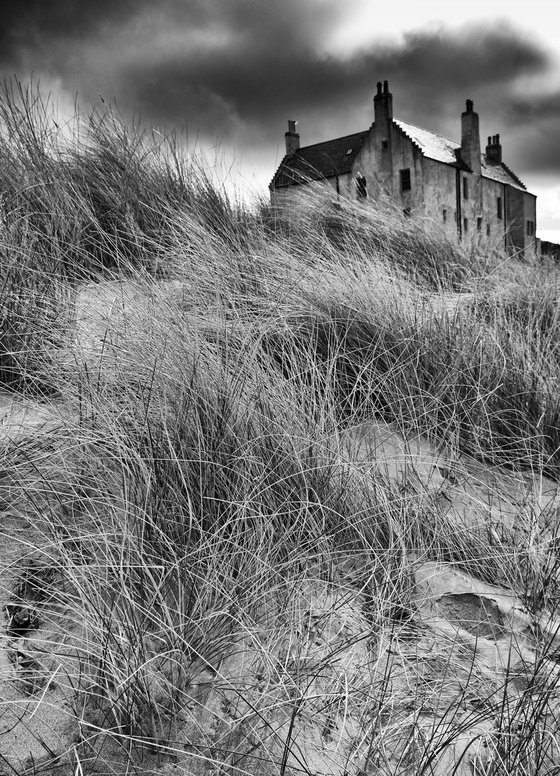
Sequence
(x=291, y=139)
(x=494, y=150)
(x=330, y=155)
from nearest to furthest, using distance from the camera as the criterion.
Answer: (x=330, y=155), (x=291, y=139), (x=494, y=150)

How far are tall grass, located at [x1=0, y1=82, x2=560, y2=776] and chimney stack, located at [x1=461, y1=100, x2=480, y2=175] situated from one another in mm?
26348

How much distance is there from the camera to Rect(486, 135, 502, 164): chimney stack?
34062 mm

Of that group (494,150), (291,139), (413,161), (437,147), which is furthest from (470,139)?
(494,150)

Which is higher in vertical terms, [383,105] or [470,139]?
[383,105]

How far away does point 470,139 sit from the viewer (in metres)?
26.7

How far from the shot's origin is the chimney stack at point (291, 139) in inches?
1077

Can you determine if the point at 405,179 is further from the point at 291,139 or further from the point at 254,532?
the point at 254,532

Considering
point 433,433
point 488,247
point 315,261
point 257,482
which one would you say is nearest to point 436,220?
point 488,247

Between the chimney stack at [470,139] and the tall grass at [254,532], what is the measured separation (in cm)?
2635

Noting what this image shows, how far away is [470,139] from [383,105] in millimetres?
4445

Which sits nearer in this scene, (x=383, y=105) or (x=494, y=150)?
(x=383, y=105)

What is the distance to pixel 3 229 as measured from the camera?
288 centimetres

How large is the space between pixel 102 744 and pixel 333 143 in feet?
96.7

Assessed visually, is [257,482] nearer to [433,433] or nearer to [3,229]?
[433,433]
